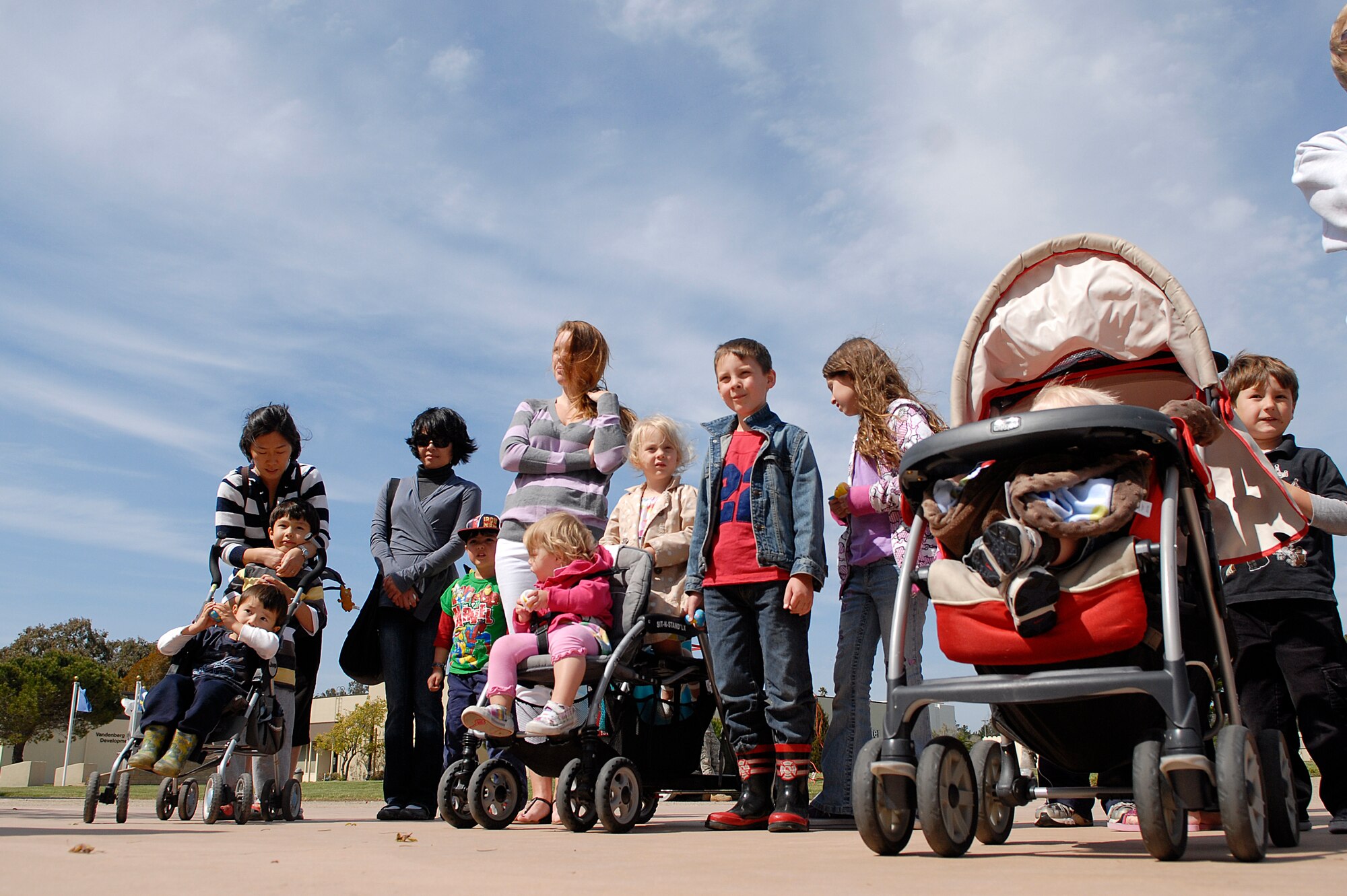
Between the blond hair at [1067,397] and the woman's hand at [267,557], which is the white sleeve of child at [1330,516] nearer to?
the blond hair at [1067,397]

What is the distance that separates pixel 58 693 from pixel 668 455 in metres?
57.2

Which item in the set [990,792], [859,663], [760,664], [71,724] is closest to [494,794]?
[760,664]

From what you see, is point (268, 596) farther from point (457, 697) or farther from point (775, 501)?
point (775, 501)

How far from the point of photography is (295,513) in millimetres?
6250

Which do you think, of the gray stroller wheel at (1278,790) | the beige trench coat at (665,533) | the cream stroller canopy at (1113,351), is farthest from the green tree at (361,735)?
the gray stroller wheel at (1278,790)

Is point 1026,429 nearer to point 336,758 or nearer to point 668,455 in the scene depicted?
point 668,455

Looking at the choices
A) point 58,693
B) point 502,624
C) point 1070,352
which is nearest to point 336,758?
point 58,693

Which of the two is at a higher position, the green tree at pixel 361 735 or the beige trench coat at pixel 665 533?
the beige trench coat at pixel 665 533

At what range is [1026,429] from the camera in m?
2.86

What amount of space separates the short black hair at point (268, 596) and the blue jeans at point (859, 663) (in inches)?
120

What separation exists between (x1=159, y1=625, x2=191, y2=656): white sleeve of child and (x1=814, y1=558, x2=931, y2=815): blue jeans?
3.42m

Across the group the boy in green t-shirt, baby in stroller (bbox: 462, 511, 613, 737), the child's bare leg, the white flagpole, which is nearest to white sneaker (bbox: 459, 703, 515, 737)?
baby in stroller (bbox: 462, 511, 613, 737)

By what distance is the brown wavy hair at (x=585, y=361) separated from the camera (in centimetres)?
633

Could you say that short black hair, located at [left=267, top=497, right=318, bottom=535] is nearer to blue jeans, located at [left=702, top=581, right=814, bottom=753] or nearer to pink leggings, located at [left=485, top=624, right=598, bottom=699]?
pink leggings, located at [left=485, top=624, right=598, bottom=699]
